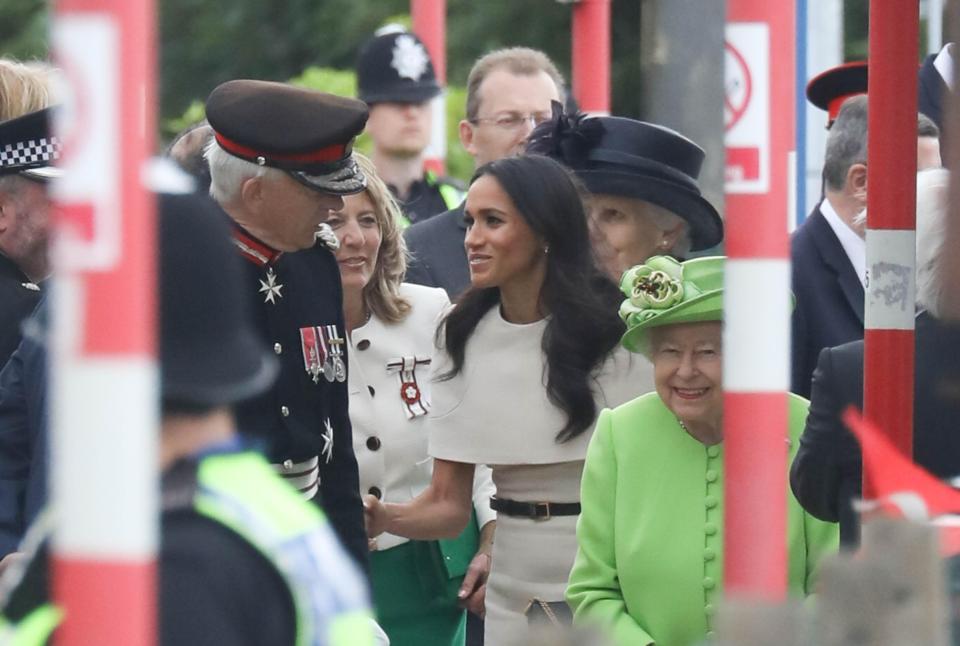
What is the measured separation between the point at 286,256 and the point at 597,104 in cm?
366

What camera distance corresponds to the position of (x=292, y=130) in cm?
457

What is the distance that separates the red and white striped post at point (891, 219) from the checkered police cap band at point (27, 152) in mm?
2104

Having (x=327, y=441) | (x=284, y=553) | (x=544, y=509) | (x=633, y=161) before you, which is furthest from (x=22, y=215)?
(x=284, y=553)

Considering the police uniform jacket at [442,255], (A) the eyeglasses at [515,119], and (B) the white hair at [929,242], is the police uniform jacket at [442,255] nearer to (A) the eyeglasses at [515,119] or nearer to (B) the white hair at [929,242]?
(A) the eyeglasses at [515,119]

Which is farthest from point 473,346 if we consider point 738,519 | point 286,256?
point 738,519

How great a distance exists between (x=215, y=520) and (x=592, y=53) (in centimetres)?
628

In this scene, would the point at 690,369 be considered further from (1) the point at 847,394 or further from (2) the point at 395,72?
(2) the point at 395,72

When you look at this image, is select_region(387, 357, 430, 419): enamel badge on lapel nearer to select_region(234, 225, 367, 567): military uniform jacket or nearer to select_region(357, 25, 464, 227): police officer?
select_region(234, 225, 367, 567): military uniform jacket

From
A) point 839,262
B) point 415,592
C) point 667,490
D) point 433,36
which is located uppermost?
point 433,36

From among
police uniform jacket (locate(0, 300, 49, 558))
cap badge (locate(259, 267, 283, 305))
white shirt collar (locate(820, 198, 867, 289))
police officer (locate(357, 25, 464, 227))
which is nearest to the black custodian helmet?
police officer (locate(357, 25, 464, 227))

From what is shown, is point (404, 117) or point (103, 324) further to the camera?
point (404, 117)

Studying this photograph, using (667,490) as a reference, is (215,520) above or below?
above

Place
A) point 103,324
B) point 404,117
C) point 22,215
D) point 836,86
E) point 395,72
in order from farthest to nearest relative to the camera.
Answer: point 395,72 → point 404,117 → point 836,86 → point 22,215 → point 103,324

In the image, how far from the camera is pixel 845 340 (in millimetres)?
5215
